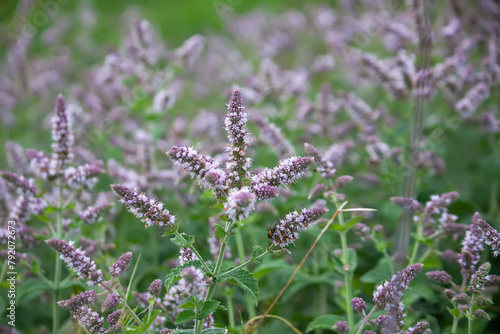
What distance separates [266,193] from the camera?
1.73 meters

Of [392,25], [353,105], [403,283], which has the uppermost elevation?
[392,25]

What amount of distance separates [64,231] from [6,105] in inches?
135

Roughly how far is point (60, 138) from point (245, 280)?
1272mm

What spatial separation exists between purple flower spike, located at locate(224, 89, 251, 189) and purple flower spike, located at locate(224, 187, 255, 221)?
119mm

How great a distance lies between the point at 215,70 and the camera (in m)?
7.58

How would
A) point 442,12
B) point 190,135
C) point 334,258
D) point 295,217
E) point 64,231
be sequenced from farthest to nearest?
point 442,12 → point 190,135 → point 64,231 → point 334,258 → point 295,217

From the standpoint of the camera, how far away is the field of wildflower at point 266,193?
1.89 m

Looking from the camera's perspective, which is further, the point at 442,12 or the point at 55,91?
the point at 55,91

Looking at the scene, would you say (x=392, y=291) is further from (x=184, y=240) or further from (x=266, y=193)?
(x=184, y=240)

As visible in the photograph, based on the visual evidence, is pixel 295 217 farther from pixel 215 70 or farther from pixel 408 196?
pixel 215 70

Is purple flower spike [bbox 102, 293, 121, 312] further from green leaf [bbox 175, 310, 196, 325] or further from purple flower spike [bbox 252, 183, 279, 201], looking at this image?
purple flower spike [bbox 252, 183, 279, 201]

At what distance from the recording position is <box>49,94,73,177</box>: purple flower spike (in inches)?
97.8

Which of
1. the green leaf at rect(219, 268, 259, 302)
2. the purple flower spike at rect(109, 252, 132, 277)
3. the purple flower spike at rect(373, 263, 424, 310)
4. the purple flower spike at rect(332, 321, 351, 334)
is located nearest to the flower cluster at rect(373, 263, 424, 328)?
the purple flower spike at rect(373, 263, 424, 310)

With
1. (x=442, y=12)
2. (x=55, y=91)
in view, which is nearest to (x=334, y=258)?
(x=442, y=12)
